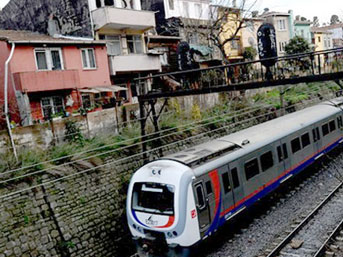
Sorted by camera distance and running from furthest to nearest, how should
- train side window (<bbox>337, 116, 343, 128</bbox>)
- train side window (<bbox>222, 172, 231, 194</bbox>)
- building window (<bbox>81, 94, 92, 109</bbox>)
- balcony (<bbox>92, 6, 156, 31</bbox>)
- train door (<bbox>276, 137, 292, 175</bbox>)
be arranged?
balcony (<bbox>92, 6, 156, 31</bbox>) < building window (<bbox>81, 94, 92, 109</bbox>) < train side window (<bbox>337, 116, 343, 128</bbox>) < train door (<bbox>276, 137, 292, 175</bbox>) < train side window (<bbox>222, 172, 231, 194</bbox>)

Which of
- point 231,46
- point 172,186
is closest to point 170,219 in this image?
point 172,186

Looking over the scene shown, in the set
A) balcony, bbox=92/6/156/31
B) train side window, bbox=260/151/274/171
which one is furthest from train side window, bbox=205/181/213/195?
balcony, bbox=92/6/156/31

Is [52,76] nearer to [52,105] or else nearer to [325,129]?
[52,105]

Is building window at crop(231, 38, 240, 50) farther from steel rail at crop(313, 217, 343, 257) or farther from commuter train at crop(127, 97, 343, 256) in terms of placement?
steel rail at crop(313, 217, 343, 257)

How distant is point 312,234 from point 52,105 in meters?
14.2

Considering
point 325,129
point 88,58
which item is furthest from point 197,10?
point 325,129

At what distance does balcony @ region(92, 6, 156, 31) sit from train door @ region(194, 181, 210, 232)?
1472 centimetres

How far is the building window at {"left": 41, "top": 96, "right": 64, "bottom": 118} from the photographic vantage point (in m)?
18.8

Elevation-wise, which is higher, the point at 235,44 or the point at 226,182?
the point at 235,44

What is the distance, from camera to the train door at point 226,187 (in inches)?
424

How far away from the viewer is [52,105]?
760 inches

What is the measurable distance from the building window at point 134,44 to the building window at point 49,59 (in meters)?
6.10

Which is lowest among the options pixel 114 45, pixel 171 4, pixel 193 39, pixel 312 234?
pixel 312 234

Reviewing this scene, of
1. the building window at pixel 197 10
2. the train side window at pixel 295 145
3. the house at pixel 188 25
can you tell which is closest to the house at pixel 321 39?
the building window at pixel 197 10
